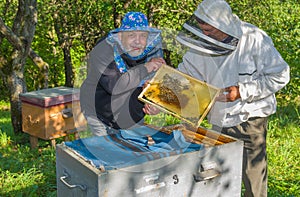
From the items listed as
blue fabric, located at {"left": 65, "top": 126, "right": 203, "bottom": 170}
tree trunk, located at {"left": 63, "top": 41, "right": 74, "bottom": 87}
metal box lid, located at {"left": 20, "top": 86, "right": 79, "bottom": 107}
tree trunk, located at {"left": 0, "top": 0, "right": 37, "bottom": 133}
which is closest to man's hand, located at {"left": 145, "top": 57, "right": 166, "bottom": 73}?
blue fabric, located at {"left": 65, "top": 126, "right": 203, "bottom": 170}

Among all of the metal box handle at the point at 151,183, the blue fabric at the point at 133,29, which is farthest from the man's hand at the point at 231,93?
the metal box handle at the point at 151,183

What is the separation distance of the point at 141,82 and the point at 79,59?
856cm

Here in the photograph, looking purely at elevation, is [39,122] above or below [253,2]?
below

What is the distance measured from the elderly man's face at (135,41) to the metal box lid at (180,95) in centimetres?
39

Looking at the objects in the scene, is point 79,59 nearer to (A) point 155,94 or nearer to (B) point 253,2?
(B) point 253,2

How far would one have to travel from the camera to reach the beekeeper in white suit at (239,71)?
237cm

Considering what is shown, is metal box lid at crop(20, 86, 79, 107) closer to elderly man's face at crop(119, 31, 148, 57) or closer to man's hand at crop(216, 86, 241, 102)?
Result: elderly man's face at crop(119, 31, 148, 57)

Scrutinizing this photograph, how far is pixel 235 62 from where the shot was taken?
2.60 m

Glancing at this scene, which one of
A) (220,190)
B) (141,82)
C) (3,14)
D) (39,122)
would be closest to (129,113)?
(141,82)

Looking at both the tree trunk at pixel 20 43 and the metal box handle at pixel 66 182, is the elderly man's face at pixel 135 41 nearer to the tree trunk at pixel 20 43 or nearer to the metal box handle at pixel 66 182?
the metal box handle at pixel 66 182

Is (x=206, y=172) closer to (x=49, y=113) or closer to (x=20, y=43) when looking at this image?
(x=49, y=113)

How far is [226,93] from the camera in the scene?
2.41m

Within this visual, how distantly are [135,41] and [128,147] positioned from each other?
851mm

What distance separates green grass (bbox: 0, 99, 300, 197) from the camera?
3621 millimetres
